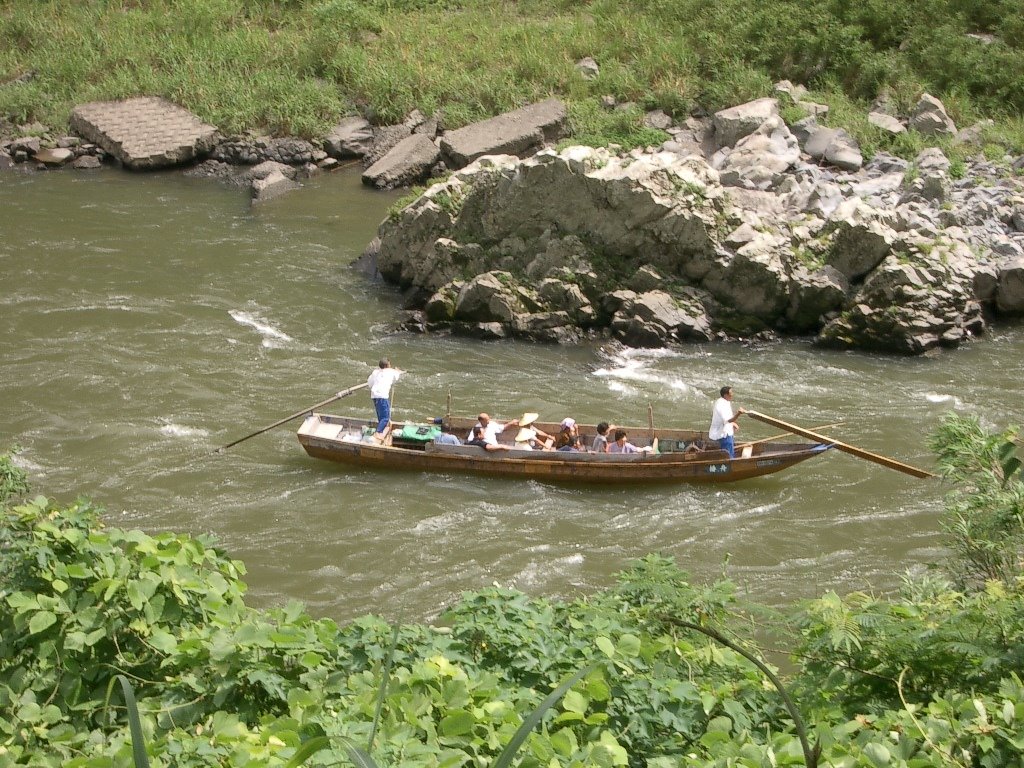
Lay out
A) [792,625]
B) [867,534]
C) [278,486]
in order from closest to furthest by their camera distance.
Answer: [792,625]
[867,534]
[278,486]

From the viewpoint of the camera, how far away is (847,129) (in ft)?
79.5

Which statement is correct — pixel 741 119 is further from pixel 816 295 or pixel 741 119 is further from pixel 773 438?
pixel 773 438

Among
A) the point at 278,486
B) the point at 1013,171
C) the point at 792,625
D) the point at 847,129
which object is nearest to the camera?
the point at 792,625

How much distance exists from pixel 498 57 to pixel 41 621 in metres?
28.0

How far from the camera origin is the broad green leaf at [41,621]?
523 cm

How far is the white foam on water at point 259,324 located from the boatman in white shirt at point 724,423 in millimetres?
8181

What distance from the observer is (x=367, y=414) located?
53.7 feet

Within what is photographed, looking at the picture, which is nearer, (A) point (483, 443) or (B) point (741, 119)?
(A) point (483, 443)

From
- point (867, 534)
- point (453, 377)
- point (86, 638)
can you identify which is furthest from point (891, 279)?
point (86, 638)

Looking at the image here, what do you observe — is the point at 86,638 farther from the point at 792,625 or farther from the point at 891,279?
the point at 891,279

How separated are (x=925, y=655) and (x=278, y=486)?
10113 millimetres

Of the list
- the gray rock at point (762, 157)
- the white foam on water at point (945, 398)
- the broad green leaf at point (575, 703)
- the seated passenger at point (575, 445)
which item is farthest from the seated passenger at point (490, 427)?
the broad green leaf at point (575, 703)

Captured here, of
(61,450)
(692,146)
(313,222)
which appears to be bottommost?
(61,450)

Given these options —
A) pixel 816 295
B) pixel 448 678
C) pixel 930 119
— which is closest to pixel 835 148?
pixel 930 119
